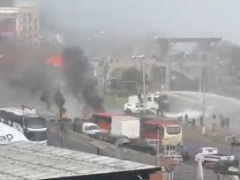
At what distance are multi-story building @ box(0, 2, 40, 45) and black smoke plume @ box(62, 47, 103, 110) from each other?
61 cm

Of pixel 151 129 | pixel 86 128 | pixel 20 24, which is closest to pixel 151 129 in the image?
pixel 151 129

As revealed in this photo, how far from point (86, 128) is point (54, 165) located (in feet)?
19.3

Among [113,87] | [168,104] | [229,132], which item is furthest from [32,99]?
[229,132]

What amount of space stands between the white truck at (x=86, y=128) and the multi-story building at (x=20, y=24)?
170 cm

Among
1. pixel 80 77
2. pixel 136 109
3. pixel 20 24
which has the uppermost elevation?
pixel 20 24

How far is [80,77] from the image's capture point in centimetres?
1069

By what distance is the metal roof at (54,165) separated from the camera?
9.25 feet

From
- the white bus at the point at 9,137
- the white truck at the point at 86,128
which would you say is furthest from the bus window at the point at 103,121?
the white bus at the point at 9,137

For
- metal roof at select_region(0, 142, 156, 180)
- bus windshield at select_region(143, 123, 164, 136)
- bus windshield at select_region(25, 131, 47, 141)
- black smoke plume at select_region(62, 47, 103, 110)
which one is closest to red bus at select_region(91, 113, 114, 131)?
bus windshield at select_region(143, 123, 164, 136)

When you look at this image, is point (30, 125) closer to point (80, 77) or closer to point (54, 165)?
point (80, 77)

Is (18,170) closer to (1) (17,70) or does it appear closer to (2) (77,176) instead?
(2) (77,176)

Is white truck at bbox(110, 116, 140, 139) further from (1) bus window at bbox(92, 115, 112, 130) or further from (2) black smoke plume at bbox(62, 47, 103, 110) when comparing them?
(2) black smoke plume at bbox(62, 47, 103, 110)

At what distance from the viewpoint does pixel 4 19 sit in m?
10.8

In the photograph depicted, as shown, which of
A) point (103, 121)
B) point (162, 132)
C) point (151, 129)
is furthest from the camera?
point (103, 121)
